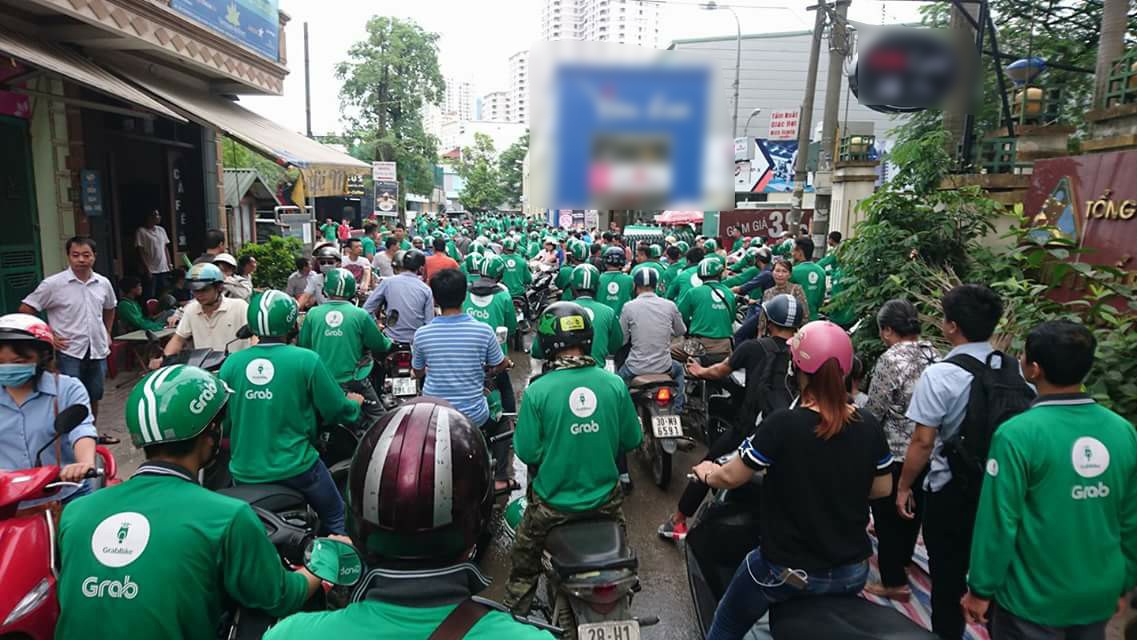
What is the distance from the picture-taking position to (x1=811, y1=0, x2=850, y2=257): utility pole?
42.4 ft

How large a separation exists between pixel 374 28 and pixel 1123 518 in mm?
36822

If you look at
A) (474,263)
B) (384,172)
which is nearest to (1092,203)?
(474,263)

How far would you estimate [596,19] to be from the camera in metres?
15.9

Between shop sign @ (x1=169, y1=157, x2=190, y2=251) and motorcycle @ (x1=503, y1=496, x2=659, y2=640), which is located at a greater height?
shop sign @ (x1=169, y1=157, x2=190, y2=251)

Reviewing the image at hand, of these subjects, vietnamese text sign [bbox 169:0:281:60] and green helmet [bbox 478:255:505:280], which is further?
vietnamese text sign [bbox 169:0:281:60]

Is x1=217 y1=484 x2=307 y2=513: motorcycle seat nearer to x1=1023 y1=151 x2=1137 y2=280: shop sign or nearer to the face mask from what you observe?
the face mask

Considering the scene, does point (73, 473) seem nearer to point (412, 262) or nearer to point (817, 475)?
point (817, 475)

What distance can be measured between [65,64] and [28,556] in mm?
6583

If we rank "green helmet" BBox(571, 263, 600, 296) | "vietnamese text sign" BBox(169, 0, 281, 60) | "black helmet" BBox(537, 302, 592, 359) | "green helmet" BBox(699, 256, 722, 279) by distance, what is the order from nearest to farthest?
"black helmet" BBox(537, 302, 592, 359) → "green helmet" BBox(571, 263, 600, 296) → "green helmet" BBox(699, 256, 722, 279) → "vietnamese text sign" BBox(169, 0, 281, 60)

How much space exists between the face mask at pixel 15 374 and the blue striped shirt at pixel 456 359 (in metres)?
2.15

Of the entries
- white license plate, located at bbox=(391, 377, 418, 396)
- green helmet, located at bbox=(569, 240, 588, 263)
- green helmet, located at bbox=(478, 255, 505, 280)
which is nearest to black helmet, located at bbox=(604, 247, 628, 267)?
green helmet, located at bbox=(478, 255, 505, 280)

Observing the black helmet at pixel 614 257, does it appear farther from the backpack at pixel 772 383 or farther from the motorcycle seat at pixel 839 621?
the motorcycle seat at pixel 839 621

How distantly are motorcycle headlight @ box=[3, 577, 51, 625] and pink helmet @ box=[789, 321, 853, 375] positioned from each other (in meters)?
2.63

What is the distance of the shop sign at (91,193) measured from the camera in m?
10.1
